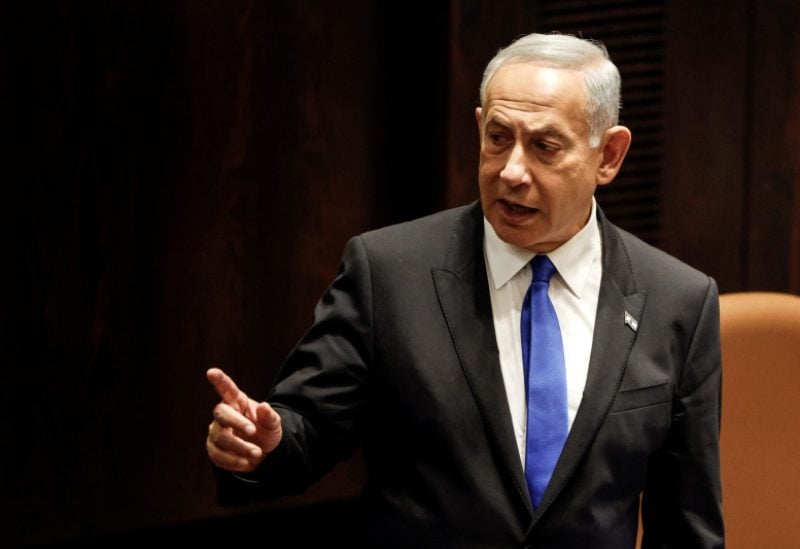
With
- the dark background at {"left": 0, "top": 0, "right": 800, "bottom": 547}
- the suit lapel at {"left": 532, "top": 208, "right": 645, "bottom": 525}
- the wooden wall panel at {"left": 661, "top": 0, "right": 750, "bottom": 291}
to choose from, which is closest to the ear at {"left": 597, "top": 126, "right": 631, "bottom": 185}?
the suit lapel at {"left": 532, "top": 208, "right": 645, "bottom": 525}

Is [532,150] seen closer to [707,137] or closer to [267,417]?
[267,417]

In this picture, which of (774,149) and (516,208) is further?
(774,149)

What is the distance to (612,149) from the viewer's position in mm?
2250

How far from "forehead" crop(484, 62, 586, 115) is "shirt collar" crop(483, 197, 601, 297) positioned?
24 centimetres

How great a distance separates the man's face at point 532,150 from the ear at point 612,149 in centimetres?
7

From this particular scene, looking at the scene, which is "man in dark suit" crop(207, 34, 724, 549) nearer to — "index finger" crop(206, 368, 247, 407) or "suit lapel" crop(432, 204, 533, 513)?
"suit lapel" crop(432, 204, 533, 513)

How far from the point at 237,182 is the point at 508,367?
1302 millimetres

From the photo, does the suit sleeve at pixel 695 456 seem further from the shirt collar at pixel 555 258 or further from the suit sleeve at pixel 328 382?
the suit sleeve at pixel 328 382

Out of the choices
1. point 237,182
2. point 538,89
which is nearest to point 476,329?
point 538,89

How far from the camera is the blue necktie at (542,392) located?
2.14 meters

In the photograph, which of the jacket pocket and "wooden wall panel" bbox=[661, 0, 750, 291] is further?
"wooden wall panel" bbox=[661, 0, 750, 291]

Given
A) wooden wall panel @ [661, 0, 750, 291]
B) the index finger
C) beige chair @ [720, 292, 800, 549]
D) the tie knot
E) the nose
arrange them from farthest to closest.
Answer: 1. wooden wall panel @ [661, 0, 750, 291]
2. beige chair @ [720, 292, 800, 549]
3. the tie knot
4. the nose
5. the index finger

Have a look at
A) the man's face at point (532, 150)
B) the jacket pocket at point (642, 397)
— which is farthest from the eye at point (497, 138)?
the jacket pocket at point (642, 397)

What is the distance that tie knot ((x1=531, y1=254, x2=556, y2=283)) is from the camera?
7.27 feet
